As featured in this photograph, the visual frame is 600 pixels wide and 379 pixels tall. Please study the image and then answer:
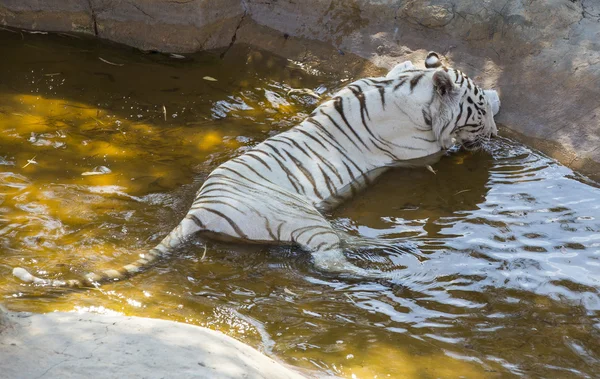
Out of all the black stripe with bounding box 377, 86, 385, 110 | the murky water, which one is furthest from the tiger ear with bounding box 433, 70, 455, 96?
the murky water

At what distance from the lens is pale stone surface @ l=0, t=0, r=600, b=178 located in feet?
16.8

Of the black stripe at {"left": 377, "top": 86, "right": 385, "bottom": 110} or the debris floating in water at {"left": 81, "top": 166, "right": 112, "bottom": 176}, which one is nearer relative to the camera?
the debris floating in water at {"left": 81, "top": 166, "right": 112, "bottom": 176}

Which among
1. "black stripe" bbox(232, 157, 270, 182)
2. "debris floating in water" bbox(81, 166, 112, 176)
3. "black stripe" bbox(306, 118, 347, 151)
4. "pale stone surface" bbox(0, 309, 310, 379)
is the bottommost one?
"debris floating in water" bbox(81, 166, 112, 176)

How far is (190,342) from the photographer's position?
258 cm

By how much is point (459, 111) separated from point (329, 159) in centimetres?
102

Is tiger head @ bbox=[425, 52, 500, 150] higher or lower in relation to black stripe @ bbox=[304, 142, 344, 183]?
higher

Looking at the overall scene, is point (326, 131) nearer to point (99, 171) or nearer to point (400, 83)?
point (400, 83)

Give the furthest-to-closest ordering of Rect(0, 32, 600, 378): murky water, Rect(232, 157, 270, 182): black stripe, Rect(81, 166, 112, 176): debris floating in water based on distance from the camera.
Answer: Rect(81, 166, 112, 176): debris floating in water → Rect(232, 157, 270, 182): black stripe → Rect(0, 32, 600, 378): murky water

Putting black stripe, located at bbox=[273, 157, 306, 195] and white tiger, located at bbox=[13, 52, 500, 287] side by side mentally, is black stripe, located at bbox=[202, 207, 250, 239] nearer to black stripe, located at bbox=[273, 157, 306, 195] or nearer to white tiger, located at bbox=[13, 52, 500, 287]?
white tiger, located at bbox=[13, 52, 500, 287]

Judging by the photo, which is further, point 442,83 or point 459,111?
point 459,111

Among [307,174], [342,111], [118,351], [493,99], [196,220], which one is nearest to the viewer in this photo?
[118,351]

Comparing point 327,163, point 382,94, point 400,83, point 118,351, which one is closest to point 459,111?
point 400,83

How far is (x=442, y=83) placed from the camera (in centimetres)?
470

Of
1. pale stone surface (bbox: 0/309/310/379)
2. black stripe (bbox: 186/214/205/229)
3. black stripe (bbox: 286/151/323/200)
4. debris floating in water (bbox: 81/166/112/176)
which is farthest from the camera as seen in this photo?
debris floating in water (bbox: 81/166/112/176)
